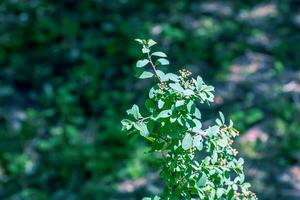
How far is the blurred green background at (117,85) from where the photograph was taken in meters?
4.38

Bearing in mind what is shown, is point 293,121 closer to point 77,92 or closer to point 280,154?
point 280,154

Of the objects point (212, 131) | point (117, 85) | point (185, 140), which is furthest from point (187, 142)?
point (117, 85)

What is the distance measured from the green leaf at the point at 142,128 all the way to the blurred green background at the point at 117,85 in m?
2.12

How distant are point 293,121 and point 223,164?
8.29 ft

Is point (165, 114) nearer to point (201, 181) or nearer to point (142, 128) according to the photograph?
point (142, 128)

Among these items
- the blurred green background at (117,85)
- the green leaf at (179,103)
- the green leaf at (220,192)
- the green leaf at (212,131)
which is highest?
the blurred green background at (117,85)

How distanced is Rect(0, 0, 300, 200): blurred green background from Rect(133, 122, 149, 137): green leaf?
212 cm

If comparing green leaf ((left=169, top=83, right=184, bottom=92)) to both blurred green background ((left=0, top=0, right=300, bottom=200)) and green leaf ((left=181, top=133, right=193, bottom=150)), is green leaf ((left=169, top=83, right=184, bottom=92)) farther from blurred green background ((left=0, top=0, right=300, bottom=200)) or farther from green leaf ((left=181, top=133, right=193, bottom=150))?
blurred green background ((left=0, top=0, right=300, bottom=200))

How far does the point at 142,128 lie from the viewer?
211 cm

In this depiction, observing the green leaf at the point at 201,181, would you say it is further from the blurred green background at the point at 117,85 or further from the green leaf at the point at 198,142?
the blurred green background at the point at 117,85

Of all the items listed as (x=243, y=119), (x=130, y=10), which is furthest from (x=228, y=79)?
(x=130, y=10)

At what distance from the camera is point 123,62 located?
5328 mm

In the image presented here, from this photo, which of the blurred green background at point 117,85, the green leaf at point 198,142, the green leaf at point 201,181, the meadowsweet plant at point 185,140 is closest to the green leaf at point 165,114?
the meadowsweet plant at point 185,140

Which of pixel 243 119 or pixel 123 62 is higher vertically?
pixel 123 62
